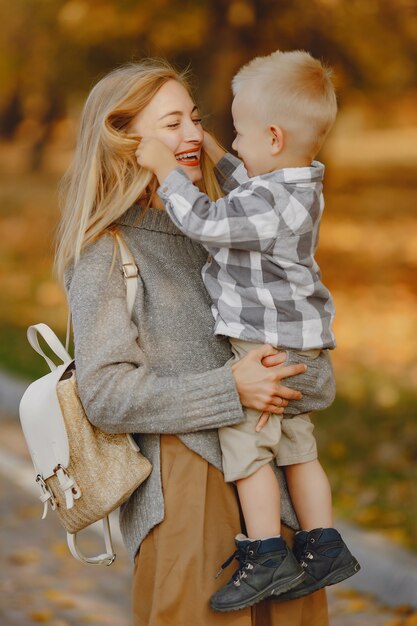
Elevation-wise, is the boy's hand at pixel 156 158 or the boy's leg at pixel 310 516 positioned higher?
the boy's hand at pixel 156 158

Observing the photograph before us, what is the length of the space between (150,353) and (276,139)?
0.63 meters

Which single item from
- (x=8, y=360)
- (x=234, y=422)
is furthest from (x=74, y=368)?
(x=8, y=360)

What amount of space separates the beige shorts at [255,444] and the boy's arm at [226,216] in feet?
0.94

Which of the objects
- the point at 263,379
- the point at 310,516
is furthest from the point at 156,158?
the point at 310,516

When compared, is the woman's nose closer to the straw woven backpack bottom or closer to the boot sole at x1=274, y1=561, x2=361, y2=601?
the straw woven backpack bottom

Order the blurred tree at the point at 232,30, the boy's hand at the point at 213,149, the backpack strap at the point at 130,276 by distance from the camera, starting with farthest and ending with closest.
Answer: the blurred tree at the point at 232,30, the boy's hand at the point at 213,149, the backpack strap at the point at 130,276

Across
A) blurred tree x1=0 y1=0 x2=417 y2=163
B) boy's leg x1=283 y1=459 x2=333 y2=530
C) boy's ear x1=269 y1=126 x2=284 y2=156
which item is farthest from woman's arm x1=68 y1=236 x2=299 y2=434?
blurred tree x1=0 y1=0 x2=417 y2=163

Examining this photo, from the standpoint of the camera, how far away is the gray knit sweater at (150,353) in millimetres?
2697

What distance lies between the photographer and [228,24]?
477 inches

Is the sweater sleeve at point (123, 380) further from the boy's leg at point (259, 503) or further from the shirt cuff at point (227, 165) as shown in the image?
the shirt cuff at point (227, 165)

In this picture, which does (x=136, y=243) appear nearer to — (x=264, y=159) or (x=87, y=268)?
(x=87, y=268)

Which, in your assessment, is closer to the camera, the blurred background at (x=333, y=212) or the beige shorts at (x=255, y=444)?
the beige shorts at (x=255, y=444)

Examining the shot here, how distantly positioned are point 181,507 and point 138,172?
87cm

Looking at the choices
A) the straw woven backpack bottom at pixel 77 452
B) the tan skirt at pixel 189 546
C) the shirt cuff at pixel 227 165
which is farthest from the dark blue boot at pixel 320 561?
the shirt cuff at pixel 227 165
